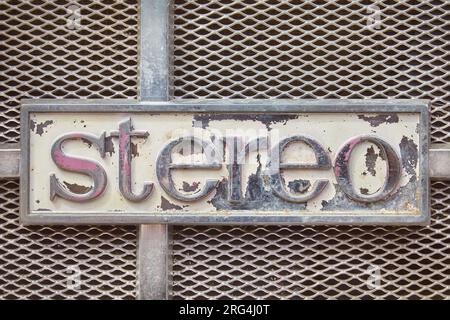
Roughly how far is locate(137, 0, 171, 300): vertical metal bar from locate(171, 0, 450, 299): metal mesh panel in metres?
0.04

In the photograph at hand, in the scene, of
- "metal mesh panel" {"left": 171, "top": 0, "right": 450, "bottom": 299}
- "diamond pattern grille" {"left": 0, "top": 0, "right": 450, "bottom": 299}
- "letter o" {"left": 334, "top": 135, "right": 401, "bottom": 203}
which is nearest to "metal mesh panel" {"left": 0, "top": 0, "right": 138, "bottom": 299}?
"diamond pattern grille" {"left": 0, "top": 0, "right": 450, "bottom": 299}

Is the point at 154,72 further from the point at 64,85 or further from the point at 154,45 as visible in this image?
the point at 64,85

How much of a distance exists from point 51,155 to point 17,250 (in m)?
0.28

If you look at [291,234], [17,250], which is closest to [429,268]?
[291,234]

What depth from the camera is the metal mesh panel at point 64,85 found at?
161 cm

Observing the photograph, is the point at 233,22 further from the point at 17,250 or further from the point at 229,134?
the point at 17,250

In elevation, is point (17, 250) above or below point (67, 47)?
below

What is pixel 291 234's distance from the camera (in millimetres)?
1606

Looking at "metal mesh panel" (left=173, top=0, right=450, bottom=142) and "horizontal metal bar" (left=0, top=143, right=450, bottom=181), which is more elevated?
"metal mesh panel" (left=173, top=0, right=450, bottom=142)

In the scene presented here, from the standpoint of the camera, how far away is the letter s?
61.6 inches

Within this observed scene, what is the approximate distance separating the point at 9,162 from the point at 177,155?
44cm

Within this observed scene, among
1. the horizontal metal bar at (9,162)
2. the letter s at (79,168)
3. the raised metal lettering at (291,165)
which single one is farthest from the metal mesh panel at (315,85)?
the horizontal metal bar at (9,162)

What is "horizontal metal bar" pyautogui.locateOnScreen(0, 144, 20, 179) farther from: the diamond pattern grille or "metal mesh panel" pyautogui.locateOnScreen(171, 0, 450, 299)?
"metal mesh panel" pyautogui.locateOnScreen(171, 0, 450, 299)

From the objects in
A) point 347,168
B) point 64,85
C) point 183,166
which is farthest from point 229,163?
point 64,85
